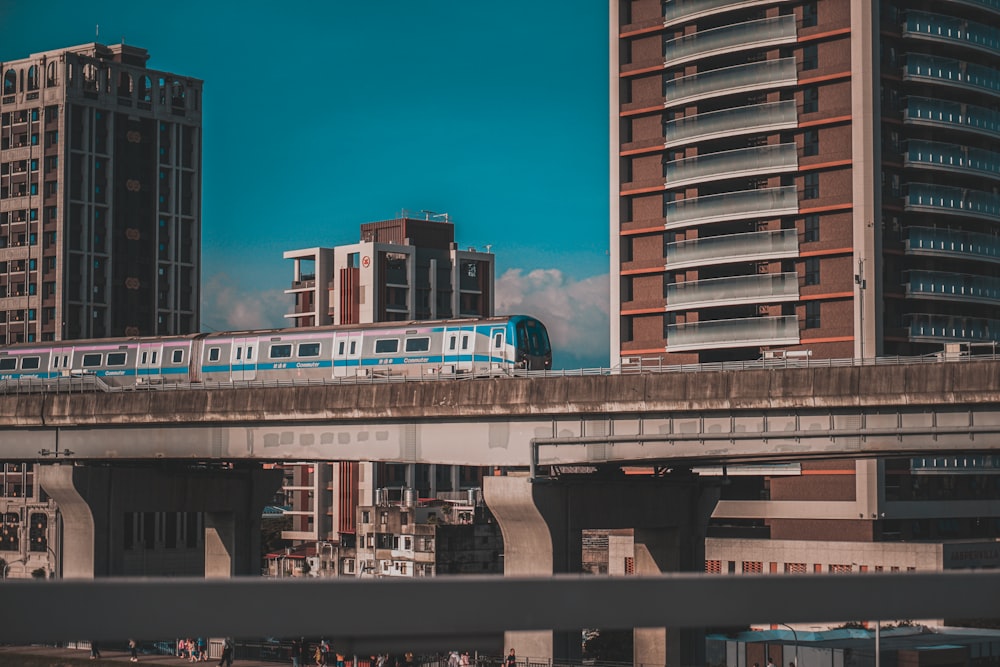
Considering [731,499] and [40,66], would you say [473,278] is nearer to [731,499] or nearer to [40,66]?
[40,66]

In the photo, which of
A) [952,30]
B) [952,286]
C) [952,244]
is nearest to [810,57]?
[952,30]

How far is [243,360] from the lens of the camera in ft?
214

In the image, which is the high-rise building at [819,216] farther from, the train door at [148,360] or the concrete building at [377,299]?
the concrete building at [377,299]

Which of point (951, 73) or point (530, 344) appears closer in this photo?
point (530, 344)

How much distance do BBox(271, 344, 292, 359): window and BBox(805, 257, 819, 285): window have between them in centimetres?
3729

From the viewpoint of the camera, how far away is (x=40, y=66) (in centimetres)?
13838

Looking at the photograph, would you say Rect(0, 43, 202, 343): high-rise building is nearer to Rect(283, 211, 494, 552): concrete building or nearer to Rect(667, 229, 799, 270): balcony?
Rect(283, 211, 494, 552): concrete building

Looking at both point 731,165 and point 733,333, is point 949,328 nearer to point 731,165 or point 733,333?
point 733,333

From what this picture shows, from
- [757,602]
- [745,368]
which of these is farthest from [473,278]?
[757,602]

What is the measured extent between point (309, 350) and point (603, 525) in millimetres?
18038

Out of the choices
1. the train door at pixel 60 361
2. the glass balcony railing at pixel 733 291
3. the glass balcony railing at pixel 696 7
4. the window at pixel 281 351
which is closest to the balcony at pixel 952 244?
the glass balcony railing at pixel 733 291

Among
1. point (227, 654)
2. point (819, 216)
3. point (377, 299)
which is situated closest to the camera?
point (227, 654)

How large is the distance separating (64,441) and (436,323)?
20.1m

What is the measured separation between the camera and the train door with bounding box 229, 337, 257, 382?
64.7 metres
